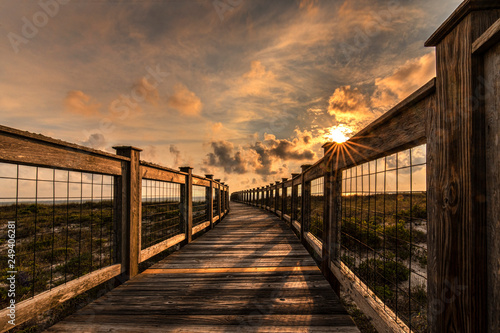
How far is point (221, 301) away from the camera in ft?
7.76

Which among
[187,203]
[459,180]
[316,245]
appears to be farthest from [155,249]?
[459,180]

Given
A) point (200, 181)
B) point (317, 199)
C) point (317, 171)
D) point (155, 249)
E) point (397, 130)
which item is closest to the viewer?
point (397, 130)

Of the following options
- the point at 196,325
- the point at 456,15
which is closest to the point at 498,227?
the point at 456,15

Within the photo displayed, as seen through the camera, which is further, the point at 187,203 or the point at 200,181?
the point at 200,181

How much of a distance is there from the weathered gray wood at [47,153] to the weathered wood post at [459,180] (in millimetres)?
2727

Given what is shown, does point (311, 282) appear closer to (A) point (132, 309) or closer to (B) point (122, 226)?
(A) point (132, 309)

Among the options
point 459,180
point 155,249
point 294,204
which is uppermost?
point 459,180

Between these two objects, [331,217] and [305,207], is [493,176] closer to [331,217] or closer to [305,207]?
[331,217]

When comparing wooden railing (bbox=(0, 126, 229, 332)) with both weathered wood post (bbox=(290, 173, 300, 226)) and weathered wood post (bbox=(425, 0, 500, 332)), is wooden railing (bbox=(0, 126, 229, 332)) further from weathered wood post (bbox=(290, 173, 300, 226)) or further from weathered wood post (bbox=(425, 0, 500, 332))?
weathered wood post (bbox=(290, 173, 300, 226))

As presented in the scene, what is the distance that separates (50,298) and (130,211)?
45.4 inches

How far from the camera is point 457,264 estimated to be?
1.02m

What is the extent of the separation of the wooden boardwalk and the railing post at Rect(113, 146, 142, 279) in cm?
27

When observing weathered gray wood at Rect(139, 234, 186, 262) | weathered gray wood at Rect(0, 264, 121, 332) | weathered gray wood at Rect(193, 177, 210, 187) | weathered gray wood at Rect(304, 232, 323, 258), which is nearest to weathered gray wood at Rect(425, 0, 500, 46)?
weathered gray wood at Rect(304, 232, 323, 258)

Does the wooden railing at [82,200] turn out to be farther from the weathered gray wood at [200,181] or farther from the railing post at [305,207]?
the railing post at [305,207]
